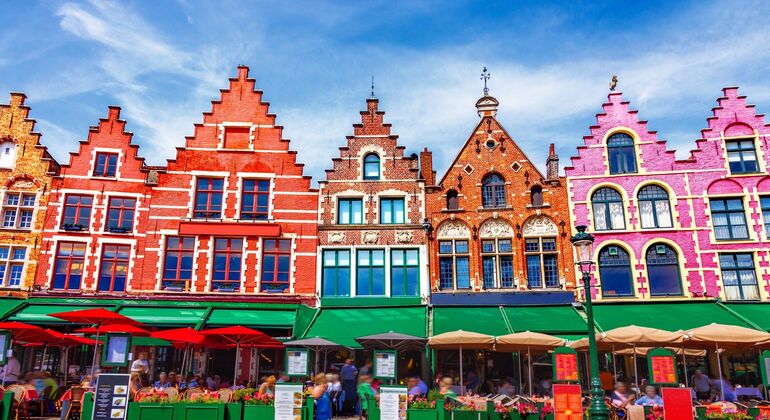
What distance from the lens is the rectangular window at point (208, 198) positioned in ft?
73.9

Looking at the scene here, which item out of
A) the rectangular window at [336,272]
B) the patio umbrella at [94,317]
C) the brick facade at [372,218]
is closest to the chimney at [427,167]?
the brick facade at [372,218]

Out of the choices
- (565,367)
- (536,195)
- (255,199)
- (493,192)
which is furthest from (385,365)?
(536,195)

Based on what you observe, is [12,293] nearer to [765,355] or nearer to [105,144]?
[105,144]

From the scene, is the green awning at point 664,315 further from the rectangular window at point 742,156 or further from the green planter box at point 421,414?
the green planter box at point 421,414

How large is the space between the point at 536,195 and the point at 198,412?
1515 cm

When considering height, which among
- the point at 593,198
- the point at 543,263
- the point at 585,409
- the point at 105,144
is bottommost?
the point at 585,409

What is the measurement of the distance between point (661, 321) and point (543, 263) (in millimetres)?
4447

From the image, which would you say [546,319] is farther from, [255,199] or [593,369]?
[255,199]

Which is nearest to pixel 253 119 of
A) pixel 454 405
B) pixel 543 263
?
pixel 543 263

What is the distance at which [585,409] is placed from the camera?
13.4m

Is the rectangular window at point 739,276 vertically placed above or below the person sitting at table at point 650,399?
above

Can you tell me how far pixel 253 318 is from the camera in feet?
67.3

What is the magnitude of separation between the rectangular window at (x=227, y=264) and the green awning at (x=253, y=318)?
1.09 m

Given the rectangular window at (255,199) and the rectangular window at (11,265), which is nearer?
the rectangular window at (11,265)
